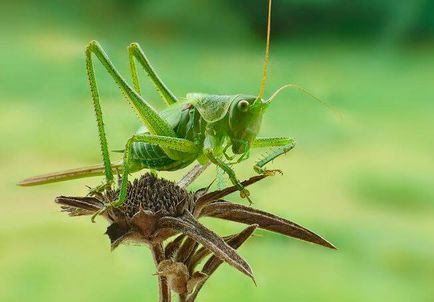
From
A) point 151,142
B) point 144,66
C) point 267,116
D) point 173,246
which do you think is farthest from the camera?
point 267,116

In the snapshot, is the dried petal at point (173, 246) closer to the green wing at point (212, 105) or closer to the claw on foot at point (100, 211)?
the claw on foot at point (100, 211)

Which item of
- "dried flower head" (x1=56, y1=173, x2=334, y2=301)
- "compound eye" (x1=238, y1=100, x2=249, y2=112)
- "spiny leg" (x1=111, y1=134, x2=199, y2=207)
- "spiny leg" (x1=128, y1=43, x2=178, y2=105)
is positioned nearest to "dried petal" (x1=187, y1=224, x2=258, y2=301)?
"dried flower head" (x1=56, y1=173, x2=334, y2=301)

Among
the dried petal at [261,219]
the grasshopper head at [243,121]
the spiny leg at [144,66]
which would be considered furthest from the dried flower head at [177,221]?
the spiny leg at [144,66]

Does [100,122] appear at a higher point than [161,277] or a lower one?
higher

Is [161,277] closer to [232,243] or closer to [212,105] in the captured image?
[232,243]

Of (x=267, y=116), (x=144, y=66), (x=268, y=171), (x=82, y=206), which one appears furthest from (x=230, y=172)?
(x=267, y=116)

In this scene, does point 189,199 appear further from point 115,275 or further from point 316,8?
point 316,8

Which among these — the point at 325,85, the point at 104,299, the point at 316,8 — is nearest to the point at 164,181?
the point at 104,299

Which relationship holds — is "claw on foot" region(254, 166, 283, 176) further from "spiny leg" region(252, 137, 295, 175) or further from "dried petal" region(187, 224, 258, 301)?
"dried petal" region(187, 224, 258, 301)
